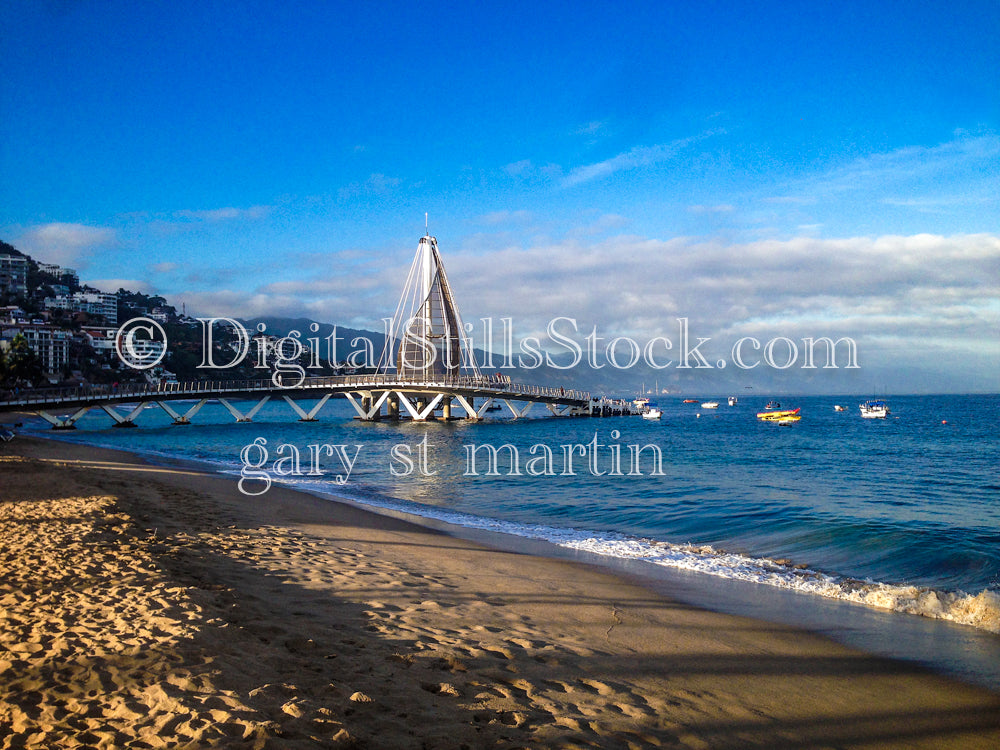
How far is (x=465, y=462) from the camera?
95.8 feet

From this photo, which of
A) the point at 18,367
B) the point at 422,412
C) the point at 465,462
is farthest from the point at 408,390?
the point at 18,367

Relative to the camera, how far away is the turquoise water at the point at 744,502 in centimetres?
1028

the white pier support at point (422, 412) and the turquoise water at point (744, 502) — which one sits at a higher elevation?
the white pier support at point (422, 412)

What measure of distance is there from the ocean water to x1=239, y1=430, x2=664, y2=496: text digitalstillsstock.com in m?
0.15

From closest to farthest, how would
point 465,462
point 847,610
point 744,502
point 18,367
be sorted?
point 847,610 < point 744,502 < point 465,462 < point 18,367

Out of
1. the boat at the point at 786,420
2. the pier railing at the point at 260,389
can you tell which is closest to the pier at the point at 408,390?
the pier railing at the point at 260,389

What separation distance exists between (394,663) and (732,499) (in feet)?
50.1

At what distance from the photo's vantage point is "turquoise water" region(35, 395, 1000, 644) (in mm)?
10281

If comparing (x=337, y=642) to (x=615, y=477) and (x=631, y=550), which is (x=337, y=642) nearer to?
(x=631, y=550)

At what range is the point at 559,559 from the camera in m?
10.7

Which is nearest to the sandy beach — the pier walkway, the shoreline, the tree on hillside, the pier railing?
the shoreline

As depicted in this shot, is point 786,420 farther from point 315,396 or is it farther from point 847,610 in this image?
point 847,610

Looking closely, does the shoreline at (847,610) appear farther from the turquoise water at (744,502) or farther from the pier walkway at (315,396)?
the pier walkway at (315,396)

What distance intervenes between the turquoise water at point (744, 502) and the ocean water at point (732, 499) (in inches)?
2.2
